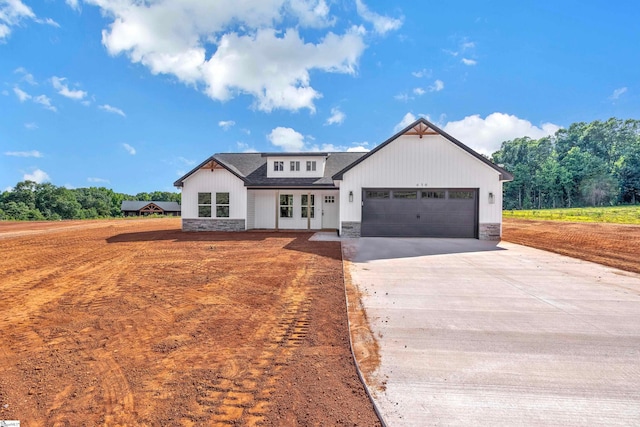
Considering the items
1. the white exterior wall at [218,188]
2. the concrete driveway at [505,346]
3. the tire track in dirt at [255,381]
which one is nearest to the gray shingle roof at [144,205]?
the white exterior wall at [218,188]

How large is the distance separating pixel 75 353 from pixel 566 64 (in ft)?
109

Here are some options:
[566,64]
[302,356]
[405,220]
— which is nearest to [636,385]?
[302,356]

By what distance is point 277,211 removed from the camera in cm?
1702

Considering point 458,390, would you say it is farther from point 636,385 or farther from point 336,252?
point 336,252

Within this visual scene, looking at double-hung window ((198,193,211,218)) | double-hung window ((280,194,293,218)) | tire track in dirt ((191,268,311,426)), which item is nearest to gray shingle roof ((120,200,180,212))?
double-hung window ((198,193,211,218))

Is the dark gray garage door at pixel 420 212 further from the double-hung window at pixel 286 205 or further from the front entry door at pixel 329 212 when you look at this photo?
the double-hung window at pixel 286 205

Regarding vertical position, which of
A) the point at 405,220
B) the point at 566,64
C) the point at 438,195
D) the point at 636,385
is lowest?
the point at 636,385

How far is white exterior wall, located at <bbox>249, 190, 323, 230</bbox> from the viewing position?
55.4ft

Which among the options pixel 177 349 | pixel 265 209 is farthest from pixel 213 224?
pixel 177 349

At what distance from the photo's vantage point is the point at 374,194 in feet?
44.6

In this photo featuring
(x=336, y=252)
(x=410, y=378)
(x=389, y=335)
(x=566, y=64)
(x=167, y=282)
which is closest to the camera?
(x=410, y=378)

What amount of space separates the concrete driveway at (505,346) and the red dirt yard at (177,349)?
548 mm

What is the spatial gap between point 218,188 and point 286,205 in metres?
4.07

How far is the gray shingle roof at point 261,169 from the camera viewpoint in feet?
52.5
